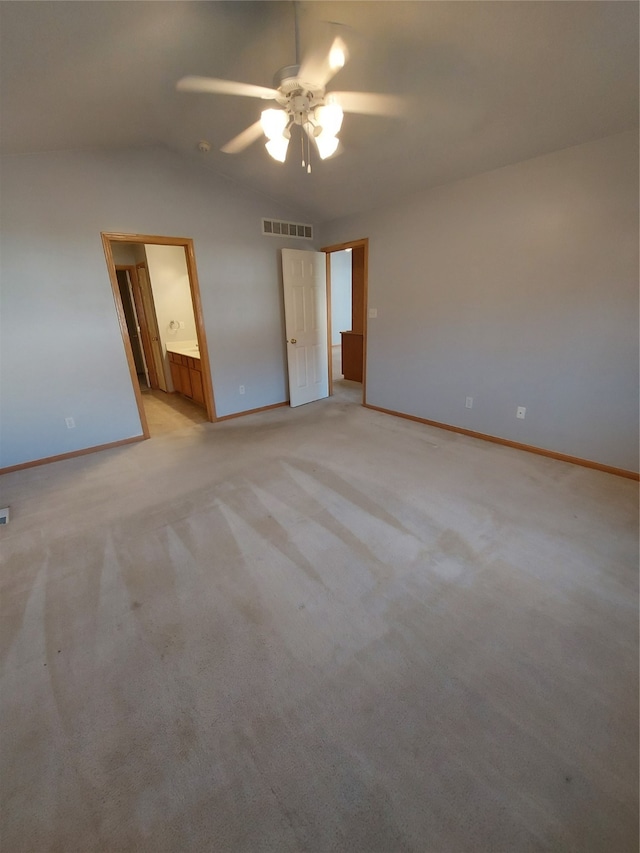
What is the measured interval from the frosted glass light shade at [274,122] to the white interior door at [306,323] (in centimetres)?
250

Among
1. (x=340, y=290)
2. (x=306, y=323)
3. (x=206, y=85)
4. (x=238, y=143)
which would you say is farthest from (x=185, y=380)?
(x=340, y=290)

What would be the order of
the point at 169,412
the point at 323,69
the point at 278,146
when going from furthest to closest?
the point at 169,412 < the point at 278,146 < the point at 323,69

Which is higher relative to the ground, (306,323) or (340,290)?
(340,290)

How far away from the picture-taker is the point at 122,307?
3.40 metres

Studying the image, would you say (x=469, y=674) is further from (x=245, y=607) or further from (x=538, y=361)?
(x=538, y=361)

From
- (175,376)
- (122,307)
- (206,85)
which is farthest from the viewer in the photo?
(175,376)

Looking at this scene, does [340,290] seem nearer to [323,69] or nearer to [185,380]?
[185,380]

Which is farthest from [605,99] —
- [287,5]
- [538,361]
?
[287,5]

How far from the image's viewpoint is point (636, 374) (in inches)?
103

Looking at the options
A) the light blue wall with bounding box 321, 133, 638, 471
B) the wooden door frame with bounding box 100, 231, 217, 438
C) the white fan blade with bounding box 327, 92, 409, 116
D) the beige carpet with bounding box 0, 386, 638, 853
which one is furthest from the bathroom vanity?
the white fan blade with bounding box 327, 92, 409, 116

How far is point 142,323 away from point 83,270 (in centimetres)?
277

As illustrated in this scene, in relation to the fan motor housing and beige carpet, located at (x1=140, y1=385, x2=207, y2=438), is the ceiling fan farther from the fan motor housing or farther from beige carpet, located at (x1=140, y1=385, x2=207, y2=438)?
beige carpet, located at (x1=140, y1=385, x2=207, y2=438)

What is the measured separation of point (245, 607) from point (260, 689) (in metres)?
0.40

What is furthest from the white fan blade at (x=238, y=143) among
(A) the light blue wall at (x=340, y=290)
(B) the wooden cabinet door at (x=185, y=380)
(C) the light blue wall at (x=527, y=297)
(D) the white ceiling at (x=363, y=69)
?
(A) the light blue wall at (x=340, y=290)
